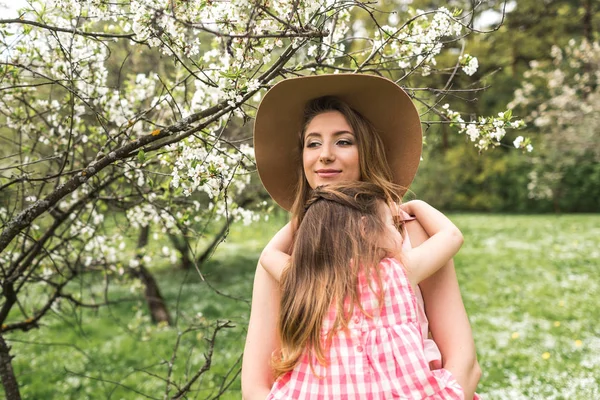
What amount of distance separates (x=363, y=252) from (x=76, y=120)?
2588 mm

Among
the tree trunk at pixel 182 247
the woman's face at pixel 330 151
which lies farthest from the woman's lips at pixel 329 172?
the tree trunk at pixel 182 247

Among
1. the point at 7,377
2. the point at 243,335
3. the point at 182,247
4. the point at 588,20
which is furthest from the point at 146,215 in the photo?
the point at 588,20

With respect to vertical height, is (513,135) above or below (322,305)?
above

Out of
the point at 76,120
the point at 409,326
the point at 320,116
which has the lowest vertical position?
the point at 409,326

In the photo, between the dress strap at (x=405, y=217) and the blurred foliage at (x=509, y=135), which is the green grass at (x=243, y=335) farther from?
the blurred foliage at (x=509, y=135)

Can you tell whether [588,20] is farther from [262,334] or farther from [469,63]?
[262,334]

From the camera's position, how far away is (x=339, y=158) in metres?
2.00

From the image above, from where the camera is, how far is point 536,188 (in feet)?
68.7

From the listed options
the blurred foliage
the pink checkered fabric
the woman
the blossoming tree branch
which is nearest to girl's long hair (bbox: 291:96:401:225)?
the woman

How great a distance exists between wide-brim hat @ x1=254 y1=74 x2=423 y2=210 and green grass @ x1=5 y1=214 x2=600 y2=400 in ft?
2.61

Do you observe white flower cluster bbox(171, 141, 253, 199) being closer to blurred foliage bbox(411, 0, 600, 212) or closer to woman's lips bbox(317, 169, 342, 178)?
woman's lips bbox(317, 169, 342, 178)

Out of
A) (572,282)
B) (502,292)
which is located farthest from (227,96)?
(572,282)

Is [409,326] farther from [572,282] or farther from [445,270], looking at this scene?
[572,282]

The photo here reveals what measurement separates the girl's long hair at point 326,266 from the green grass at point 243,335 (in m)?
0.78
